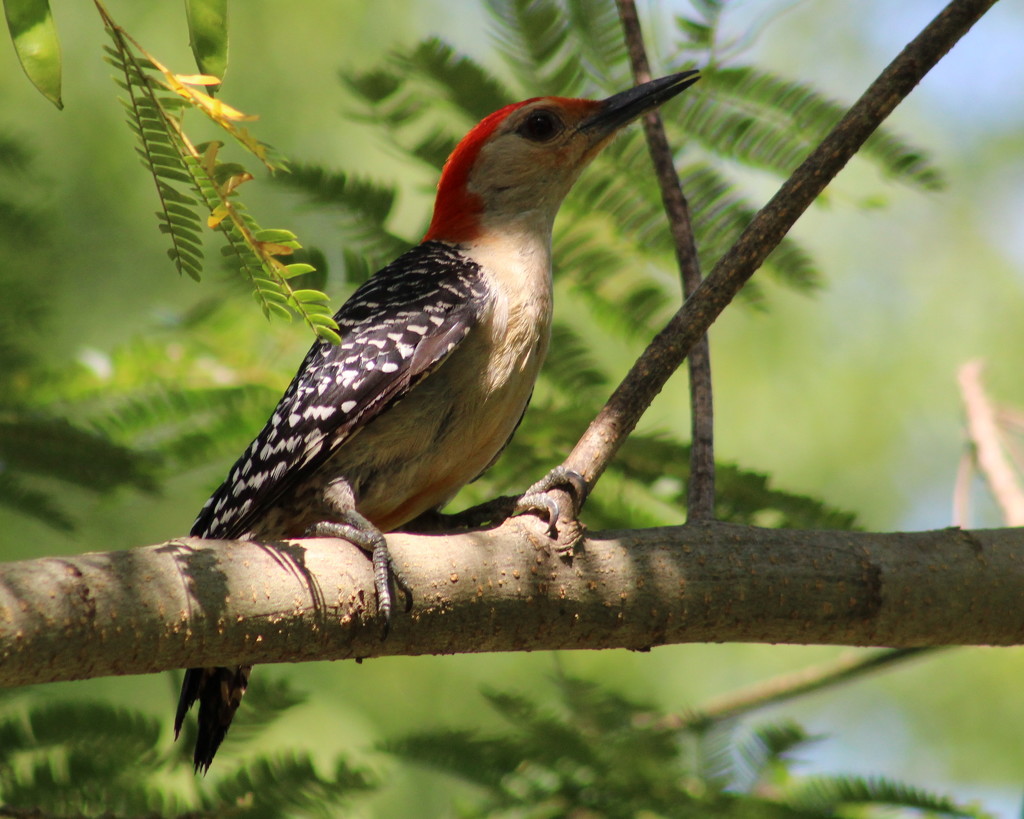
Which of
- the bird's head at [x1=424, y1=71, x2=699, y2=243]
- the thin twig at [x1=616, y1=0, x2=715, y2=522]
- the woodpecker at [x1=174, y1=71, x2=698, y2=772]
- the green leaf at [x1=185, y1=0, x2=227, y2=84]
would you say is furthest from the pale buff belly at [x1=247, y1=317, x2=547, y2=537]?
the green leaf at [x1=185, y1=0, x2=227, y2=84]

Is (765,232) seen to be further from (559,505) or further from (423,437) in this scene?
(423,437)

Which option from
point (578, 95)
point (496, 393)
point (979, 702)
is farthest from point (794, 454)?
point (496, 393)

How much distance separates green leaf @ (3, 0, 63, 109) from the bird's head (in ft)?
9.36

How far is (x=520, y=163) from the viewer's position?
4906 mm

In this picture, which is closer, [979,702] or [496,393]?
[496,393]

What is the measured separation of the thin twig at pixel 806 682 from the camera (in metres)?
4.66

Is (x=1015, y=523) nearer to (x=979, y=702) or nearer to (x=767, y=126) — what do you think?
(x=767, y=126)

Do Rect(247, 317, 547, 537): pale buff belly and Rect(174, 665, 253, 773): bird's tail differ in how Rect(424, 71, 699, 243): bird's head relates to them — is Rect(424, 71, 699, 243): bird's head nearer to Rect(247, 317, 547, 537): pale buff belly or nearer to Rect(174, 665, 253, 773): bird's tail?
Rect(247, 317, 547, 537): pale buff belly

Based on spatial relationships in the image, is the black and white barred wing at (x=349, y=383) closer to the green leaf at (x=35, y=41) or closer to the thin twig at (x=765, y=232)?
the thin twig at (x=765, y=232)

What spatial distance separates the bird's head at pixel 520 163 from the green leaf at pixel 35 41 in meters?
2.85

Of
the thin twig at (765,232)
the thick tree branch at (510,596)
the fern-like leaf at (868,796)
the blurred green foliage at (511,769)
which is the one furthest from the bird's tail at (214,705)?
the fern-like leaf at (868,796)

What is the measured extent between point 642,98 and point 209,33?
2.46 m

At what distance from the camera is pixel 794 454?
29.3 feet

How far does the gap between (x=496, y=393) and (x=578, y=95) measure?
1.68 meters
